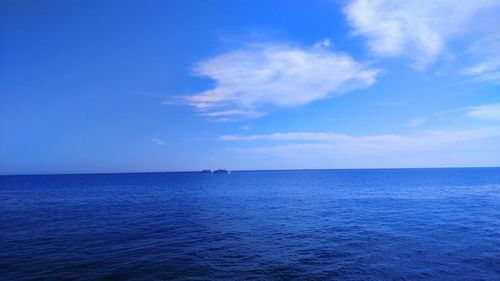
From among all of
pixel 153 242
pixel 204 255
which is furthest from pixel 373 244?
pixel 153 242

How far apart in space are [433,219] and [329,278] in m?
31.9

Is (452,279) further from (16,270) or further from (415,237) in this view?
(16,270)

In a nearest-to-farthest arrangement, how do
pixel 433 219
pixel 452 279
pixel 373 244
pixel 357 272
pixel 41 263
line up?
pixel 452 279 < pixel 357 272 < pixel 41 263 < pixel 373 244 < pixel 433 219

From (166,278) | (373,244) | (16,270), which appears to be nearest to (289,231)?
(373,244)

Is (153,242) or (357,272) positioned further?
(153,242)

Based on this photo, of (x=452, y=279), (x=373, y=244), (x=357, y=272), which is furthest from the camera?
(x=373, y=244)

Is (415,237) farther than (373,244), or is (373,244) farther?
(415,237)

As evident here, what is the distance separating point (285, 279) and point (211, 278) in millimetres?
5506

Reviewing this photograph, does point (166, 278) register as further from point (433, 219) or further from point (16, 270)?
point (433, 219)

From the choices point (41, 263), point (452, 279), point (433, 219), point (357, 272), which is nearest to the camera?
point (452, 279)

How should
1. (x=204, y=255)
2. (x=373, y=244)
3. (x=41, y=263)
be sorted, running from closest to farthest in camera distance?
(x=41, y=263), (x=204, y=255), (x=373, y=244)

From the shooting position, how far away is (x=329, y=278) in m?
21.1

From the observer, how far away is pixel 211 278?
21.1m

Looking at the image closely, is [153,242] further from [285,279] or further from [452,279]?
[452,279]
